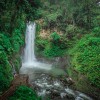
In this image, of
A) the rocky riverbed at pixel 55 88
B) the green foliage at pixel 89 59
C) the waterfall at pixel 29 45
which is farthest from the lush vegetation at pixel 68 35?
the rocky riverbed at pixel 55 88

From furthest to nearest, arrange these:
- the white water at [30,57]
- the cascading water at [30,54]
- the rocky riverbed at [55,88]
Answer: the cascading water at [30,54] < the white water at [30,57] < the rocky riverbed at [55,88]

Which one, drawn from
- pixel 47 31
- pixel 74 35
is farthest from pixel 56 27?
pixel 74 35

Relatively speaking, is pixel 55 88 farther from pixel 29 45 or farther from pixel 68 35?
pixel 29 45

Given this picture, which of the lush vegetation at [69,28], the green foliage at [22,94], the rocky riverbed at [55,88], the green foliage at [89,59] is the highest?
the lush vegetation at [69,28]

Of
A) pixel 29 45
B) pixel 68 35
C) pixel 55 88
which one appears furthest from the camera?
pixel 29 45

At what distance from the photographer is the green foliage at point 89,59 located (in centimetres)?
1388

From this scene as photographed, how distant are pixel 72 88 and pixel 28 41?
10303 millimetres

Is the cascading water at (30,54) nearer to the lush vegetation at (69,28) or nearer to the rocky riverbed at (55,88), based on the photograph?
the lush vegetation at (69,28)

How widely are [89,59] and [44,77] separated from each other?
4.18 meters

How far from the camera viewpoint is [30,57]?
22.3 m

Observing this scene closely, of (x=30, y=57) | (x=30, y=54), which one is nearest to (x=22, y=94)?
(x=30, y=57)

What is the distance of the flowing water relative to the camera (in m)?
13.4

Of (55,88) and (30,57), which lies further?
(30,57)

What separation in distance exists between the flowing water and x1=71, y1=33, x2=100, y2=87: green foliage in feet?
4.76
